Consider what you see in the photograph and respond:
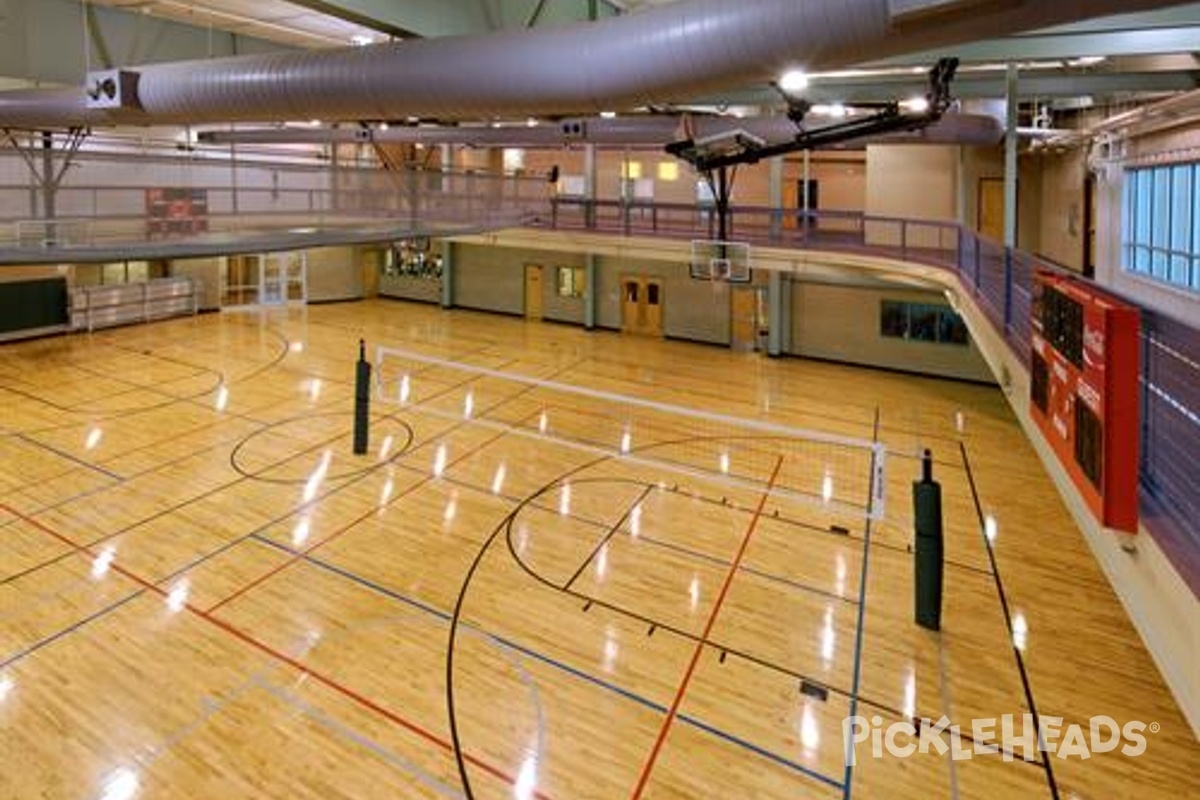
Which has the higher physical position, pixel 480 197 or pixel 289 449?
pixel 480 197

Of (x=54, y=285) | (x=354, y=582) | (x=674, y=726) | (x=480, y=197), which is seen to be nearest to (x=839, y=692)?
(x=674, y=726)

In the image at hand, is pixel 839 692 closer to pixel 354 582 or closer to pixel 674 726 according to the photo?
pixel 674 726

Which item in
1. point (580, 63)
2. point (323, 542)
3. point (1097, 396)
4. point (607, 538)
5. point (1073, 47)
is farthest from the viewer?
point (1073, 47)

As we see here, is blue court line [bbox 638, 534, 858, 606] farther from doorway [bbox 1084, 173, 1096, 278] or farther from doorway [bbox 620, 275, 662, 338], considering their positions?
doorway [bbox 620, 275, 662, 338]

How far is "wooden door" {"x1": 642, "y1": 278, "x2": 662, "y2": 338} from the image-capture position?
2897 cm

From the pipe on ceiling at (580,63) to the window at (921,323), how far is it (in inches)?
704

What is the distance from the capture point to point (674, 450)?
16375 millimetres

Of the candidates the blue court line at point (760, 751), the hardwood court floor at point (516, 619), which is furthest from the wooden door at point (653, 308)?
the blue court line at point (760, 751)

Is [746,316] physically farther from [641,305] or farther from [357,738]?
[357,738]

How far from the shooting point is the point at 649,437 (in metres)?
17.3

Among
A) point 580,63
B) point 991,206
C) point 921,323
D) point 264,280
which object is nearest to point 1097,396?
point 580,63

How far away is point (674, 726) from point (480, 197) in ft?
65.9

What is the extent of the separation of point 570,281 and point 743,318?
8.01 meters

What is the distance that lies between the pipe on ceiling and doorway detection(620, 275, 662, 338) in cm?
1950
